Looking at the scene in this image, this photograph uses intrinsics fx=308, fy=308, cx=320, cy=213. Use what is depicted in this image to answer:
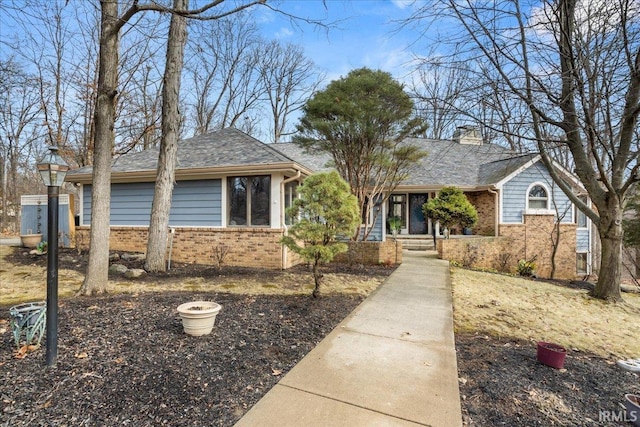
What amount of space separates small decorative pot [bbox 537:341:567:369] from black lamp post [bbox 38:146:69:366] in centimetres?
478

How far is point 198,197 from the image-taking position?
9.20m

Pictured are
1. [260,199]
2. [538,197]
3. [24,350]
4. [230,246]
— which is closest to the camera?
[24,350]

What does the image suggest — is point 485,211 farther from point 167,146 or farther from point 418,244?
point 167,146

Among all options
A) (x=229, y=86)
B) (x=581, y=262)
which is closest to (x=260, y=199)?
(x=581, y=262)

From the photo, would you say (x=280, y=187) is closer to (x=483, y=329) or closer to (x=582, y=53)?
(x=483, y=329)

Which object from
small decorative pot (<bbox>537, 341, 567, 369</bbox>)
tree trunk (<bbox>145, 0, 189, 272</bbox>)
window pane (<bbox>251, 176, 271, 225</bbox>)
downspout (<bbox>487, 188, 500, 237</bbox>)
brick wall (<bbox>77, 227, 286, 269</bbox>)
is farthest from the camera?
downspout (<bbox>487, 188, 500, 237</bbox>)

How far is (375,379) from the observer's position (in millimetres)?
2814

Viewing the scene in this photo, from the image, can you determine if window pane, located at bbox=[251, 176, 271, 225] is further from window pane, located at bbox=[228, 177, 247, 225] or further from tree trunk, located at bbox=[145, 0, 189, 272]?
tree trunk, located at bbox=[145, 0, 189, 272]

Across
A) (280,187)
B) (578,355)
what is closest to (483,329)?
(578,355)

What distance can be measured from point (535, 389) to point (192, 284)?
19.5ft

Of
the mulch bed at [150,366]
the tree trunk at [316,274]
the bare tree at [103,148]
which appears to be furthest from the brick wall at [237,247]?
the mulch bed at [150,366]

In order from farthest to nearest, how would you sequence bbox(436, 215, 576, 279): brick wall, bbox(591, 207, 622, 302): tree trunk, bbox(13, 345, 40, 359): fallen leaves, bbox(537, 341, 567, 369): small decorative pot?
1. bbox(436, 215, 576, 279): brick wall
2. bbox(591, 207, 622, 302): tree trunk
3. bbox(537, 341, 567, 369): small decorative pot
4. bbox(13, 345, 40, 359): fallen leaves

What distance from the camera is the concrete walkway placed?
2.27 m

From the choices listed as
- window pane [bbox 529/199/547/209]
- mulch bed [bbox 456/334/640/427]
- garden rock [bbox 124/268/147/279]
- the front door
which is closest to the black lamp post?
mulch bed [bbox 456/334/640/427]
